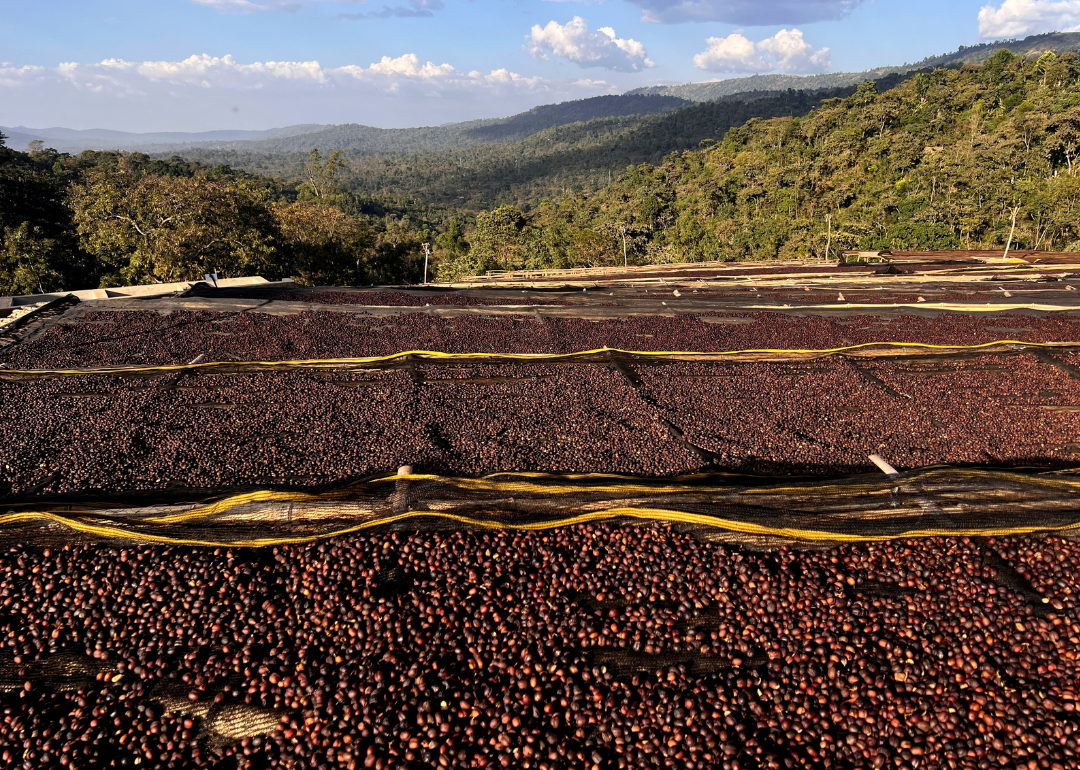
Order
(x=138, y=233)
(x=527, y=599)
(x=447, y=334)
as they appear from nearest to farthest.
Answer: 1. (x=527, y=599)
2. (x=447, y=334)
3. (x=138, y=233)

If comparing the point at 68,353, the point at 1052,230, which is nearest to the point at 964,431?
the point at 68,353

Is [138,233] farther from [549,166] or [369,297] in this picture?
[549,166]

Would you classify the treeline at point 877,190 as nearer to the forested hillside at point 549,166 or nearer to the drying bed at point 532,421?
the drying bed at point 532,421

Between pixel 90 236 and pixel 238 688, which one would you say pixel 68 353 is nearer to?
pixel 238 688

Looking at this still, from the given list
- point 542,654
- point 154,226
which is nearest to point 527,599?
point 542,654

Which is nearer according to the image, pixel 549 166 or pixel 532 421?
pixel 532 421

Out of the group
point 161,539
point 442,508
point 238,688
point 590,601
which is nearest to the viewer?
point 238,688

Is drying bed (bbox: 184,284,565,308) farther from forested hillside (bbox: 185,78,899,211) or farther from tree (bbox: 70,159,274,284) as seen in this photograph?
forested hillside (bbox: 185,78,899,211)
